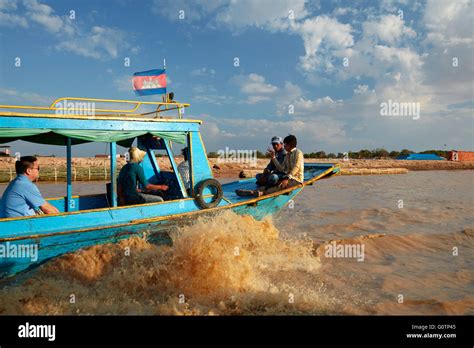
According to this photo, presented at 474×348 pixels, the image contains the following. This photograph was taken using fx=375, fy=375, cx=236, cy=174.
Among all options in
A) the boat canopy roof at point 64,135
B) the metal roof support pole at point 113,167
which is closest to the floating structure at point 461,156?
the boat canopy roof at point 64,135

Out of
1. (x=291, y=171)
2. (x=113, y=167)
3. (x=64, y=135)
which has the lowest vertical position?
(x=291, y=171)

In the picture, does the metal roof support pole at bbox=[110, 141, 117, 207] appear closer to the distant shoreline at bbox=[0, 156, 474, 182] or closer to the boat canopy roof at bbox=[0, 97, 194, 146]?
the boat canopy roof at bbox=[0, 97, 194, 146]

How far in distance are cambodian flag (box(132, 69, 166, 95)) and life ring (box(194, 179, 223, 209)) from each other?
2.11m

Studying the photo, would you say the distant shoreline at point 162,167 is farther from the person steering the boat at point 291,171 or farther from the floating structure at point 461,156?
the person steering the boat at point 291,171

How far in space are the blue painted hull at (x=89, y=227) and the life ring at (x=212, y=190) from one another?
119mm

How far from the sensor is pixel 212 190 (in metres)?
7.46

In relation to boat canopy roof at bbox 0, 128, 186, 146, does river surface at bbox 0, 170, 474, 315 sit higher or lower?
lower

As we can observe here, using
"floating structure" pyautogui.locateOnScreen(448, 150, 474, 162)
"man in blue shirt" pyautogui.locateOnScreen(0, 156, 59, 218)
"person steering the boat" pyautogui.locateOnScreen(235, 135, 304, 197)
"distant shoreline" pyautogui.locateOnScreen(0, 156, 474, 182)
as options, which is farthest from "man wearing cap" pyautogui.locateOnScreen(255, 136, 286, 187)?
"floating structure" pyautogui.locateOnScreen(448, 150, 474, 162)

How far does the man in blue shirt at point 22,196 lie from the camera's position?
220 inches

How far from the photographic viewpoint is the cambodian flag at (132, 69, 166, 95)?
765cm

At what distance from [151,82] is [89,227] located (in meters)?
3.28

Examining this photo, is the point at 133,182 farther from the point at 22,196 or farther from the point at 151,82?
the point at 151,82

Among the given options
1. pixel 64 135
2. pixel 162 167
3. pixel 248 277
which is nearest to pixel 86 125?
pixel 64 135

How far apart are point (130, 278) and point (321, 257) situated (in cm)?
379
